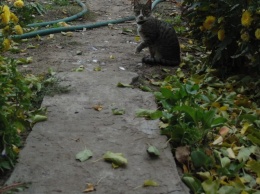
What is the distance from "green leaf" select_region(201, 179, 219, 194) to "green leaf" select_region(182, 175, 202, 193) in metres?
0.03

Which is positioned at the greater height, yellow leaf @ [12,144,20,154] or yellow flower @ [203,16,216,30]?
yellow flower @ [203,16,216,30]

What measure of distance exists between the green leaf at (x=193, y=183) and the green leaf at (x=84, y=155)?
0.62m

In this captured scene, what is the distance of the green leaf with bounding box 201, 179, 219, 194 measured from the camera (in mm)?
2752

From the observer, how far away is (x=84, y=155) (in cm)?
302

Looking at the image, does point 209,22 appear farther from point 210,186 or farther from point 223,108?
point 210,186

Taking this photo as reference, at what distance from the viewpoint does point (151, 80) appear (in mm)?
4707

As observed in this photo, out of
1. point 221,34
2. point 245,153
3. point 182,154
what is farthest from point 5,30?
point 221,34

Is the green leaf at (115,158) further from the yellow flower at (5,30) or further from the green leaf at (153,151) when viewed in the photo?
the yellow flower at (5,30)

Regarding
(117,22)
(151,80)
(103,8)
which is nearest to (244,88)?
(151,80)

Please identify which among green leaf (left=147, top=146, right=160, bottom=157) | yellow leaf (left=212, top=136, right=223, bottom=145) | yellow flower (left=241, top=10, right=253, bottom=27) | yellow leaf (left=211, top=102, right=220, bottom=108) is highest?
yellow flower (left=241, top=10, right=253, bottom=27)

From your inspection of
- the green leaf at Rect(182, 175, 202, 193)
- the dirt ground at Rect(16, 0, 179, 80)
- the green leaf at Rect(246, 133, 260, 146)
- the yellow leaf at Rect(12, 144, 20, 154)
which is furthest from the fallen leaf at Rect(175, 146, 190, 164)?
the dirt ground at Rect(16, 0, 179, 80)

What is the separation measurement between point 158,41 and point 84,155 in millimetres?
2564

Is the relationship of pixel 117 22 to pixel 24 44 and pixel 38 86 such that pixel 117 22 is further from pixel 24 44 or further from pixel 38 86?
pixel 38 86

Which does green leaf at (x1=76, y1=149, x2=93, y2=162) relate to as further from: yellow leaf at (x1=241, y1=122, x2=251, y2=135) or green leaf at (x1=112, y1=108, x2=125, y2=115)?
yellow leaf at (x1=241, y1=122, x2=251, y2=135)
